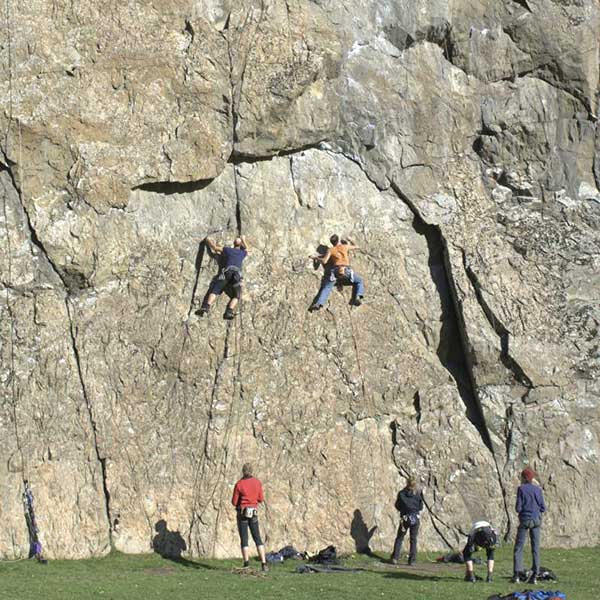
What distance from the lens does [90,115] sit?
23.1 m

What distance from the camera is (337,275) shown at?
2359 centimetres

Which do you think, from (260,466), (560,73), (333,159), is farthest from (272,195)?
(560,73)

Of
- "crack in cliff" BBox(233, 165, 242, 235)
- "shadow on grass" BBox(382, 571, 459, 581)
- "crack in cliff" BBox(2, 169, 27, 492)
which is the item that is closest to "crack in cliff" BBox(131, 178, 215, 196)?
"crack in cliff" BBox(233, 165, 242, 235)

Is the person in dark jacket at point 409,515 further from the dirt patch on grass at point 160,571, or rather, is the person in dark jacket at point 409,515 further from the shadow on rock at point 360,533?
the dirt patch on grass at point 160,571

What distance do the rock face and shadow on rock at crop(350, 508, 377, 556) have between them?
0.19ft

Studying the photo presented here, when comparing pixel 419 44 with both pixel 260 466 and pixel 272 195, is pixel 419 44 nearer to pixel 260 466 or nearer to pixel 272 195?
pixel 272 195

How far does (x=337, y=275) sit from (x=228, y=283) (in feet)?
7.40

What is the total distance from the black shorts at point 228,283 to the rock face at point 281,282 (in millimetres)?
465

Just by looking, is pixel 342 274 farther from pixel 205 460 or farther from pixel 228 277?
pixel 205 460

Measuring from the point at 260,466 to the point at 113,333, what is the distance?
3885 millimetres

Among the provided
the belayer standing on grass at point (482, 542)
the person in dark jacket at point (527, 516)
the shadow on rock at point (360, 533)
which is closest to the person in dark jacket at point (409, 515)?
the shadow on rock at point (360, 533)

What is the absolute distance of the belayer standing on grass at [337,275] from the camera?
77.3ft

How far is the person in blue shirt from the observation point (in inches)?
905

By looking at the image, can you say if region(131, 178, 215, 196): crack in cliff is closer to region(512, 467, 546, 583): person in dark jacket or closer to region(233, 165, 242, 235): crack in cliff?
→ region(233, 165, 242, 235): crack in cliff
